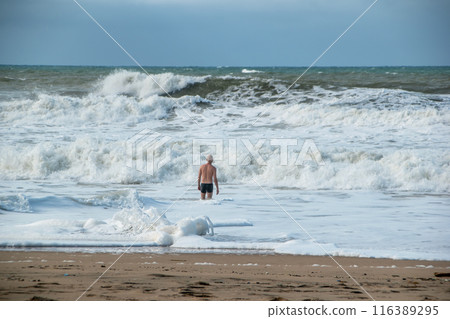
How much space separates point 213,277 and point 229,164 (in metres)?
7.11

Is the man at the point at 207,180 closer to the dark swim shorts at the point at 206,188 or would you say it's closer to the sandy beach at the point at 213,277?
the dark swim shorts at the point at 206,188

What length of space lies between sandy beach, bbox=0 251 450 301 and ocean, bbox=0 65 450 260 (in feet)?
1.26

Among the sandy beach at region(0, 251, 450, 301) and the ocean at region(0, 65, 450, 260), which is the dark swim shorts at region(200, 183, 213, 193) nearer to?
the ocean at region(0, 65, 450, 260)

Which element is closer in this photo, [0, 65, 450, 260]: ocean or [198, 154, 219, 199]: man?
[0, 65, 450, 260]: ocean

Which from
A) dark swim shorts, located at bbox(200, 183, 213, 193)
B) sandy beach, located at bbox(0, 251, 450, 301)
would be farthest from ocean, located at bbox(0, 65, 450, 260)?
sandy beach, located at bbox(0, 251, 450, 301)

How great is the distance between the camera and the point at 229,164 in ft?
36.8

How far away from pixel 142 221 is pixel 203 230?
67cm

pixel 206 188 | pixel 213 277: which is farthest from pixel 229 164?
pixel 213 277

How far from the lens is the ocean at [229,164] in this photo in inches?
229

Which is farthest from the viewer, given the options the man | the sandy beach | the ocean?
the man

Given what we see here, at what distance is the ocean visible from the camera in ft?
19.1

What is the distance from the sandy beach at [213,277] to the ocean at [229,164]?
385 millimetres

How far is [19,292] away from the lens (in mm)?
3531
